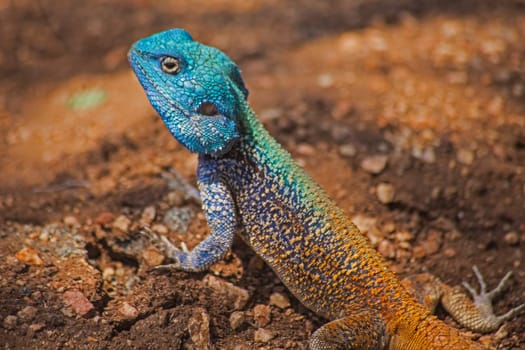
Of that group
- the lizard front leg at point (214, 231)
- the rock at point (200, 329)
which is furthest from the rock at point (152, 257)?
the rock at point (200, 329)

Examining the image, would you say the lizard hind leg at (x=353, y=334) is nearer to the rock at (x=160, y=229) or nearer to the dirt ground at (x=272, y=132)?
the dirt ground at (x=272, y=132)

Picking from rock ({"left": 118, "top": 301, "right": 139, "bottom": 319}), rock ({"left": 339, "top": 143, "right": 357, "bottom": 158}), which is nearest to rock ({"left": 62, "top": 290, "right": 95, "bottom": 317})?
rock ({"left": 118, "top": 301, "right": 139, "bottom": 319})

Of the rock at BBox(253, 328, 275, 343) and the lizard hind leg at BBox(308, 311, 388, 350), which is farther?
the rock at BBox(253, 328, 275, 343)

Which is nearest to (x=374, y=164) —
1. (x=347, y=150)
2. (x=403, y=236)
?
(x=347, y=150)

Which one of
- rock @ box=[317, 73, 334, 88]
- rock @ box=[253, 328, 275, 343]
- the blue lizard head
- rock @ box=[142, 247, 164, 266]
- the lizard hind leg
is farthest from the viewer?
rock @ box=[317, 73, 334, 88]

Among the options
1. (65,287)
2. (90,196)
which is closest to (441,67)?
(90,196)

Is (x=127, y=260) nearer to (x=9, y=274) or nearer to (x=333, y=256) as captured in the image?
(x=9, y=274)

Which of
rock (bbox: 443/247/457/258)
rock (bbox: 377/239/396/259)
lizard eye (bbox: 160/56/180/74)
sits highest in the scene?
lizard eye (bbox: 160/56/180/74)

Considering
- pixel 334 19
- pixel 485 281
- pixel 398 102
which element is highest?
pixel 334 19

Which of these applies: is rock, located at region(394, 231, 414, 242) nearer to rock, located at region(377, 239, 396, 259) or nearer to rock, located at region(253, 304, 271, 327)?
rock, located at region(377, 239, 396, 259)
